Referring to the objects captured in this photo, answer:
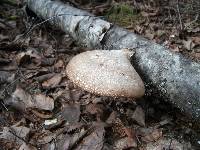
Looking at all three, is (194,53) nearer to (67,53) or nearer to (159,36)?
(159,36)

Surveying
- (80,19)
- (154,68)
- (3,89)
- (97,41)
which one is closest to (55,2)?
(80,19)

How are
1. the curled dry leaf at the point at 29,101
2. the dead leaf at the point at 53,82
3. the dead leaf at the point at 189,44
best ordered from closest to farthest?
the curled dry leaf at the point at 29,101 < the dead leaf at the point at 53,82 < the dead leaf at the point at 189,44

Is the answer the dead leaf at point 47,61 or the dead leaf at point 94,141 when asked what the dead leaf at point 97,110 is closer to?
the dead leaf at point 94,141

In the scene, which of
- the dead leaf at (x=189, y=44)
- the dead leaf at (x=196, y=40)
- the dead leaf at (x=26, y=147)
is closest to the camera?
the dead leaf at (x=26, y=147)

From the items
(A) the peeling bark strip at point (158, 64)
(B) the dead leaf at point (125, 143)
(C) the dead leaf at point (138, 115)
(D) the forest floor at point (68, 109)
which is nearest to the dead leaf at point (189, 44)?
(D) the forest floor at point (68, 109)

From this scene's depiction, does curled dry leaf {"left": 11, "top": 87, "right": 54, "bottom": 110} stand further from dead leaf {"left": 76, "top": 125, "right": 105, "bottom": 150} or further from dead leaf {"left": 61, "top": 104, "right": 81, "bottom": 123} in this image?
dead leaf {"left": 76, "top": 125, "right": 105, "bottom": 150}

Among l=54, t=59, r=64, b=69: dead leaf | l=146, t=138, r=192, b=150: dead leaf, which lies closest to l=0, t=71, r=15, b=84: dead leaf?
l=54, t=59, r=64, b=69: dead leaf

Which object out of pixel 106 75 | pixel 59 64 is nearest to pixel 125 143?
pixel 106 75
